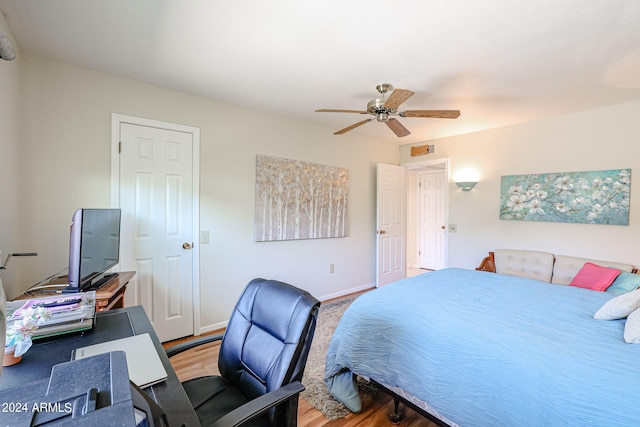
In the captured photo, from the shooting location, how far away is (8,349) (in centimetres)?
90

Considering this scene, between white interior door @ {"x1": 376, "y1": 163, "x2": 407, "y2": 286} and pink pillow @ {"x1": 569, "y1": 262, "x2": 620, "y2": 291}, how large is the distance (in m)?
2.26

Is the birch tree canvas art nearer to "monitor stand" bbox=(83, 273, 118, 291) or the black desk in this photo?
"monitor stand" bbox=(83, 273, 118, 291)

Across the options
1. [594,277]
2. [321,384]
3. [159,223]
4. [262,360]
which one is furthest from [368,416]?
[594,277]

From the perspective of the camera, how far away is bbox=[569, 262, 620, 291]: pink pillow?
266cm

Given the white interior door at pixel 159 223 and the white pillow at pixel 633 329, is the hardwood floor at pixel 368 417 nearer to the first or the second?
the white interior door at pixel 159 223

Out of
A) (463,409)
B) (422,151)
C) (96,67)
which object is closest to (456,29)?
(463,409)

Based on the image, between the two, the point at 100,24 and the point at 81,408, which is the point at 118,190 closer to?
the point at 100,24

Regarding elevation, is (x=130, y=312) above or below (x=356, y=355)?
above

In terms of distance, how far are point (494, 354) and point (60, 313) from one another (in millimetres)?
1931

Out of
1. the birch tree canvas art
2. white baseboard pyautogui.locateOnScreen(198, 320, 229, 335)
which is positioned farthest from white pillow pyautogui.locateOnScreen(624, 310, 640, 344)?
white baseboard pyautogui.locateOnScreen(198, 320, 229, 335)

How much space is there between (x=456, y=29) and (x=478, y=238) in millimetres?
3055

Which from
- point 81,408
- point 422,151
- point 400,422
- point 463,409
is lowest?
point 400,422

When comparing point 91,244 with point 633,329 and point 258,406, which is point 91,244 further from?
point 633,329

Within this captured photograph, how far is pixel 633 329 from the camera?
1398 millimetres
